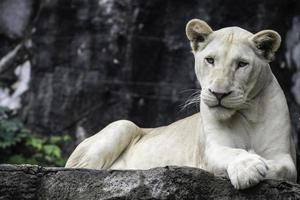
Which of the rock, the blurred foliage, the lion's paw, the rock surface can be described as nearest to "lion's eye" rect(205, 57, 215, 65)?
the lion's paw

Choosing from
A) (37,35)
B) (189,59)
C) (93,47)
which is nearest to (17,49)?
(37,35)

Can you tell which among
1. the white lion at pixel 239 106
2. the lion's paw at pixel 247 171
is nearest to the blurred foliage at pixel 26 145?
the white lion at pixel 239 106

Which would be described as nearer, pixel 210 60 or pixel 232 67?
pixel 232 67

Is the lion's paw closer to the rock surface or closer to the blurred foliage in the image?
the rock surface

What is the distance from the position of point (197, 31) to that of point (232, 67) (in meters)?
0.63

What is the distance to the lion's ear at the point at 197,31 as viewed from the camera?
6891 millimetres

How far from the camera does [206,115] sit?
682 cm

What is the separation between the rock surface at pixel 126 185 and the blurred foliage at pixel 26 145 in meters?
7.88

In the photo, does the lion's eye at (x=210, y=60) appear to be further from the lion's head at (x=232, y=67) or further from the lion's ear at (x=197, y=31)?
the lion's ear at (x=197, y=31)

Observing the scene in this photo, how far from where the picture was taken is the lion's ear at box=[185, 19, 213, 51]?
6.89m

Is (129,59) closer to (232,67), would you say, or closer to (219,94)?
(232,67)

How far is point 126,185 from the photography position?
19.0ft

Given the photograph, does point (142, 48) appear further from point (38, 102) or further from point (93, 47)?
point (38, 102)

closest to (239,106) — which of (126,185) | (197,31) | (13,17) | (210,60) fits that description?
(210,60)
